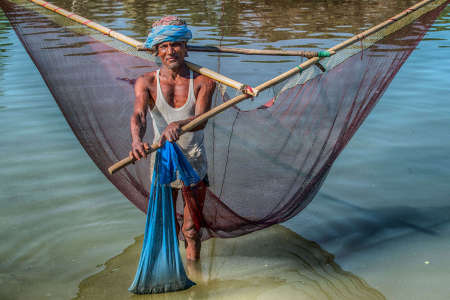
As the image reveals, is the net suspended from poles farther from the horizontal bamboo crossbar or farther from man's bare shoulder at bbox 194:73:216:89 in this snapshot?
man's bare shoulder at bbox 194:73:216:89

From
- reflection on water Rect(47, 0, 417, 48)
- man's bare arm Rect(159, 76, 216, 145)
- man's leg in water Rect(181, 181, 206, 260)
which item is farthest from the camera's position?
reflection on water Rect(47, 0, 417, 48)

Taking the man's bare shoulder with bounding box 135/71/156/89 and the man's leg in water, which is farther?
the man's leg in water

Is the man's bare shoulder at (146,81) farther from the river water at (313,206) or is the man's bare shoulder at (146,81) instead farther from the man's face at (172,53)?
the river water at (313,206)

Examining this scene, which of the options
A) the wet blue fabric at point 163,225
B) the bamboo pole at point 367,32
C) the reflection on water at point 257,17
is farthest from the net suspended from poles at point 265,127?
the reflection on water at point 257,17

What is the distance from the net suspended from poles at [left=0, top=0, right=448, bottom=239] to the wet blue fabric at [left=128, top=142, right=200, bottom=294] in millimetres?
357

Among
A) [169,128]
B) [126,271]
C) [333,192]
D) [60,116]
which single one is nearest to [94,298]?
[126,271]

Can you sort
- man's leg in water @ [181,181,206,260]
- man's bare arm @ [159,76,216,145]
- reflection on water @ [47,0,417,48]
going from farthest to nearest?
reflection on water @ [47,0,417,48], man's leg in water @ [181,181,206,260], man's bare arm @ [159,76,216,145]

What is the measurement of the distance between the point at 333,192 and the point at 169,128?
2.23 metres

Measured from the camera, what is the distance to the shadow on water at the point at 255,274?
3.15m

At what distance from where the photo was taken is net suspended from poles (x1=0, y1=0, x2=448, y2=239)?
3.14 metres

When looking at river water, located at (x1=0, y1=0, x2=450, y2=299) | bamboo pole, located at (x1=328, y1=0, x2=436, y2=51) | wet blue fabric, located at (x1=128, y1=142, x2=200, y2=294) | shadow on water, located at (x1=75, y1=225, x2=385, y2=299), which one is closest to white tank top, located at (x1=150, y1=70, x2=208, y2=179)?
wet blue fabric, located at (x1=128, y1=142, x2=200, y2=294)

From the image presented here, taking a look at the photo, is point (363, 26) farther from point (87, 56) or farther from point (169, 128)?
point (169, 128)

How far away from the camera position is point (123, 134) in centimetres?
328

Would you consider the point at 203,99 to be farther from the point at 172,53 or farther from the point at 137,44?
the point at 137,44
